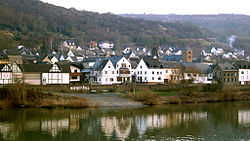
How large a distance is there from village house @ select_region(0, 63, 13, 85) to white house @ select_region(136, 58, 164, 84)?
28.7 meters

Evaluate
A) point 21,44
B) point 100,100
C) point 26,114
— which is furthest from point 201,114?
point 21,44

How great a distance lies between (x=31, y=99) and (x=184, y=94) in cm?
2534

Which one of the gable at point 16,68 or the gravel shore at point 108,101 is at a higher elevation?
the gable at point 16,68

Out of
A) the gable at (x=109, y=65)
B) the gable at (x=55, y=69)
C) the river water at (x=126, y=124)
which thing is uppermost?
the gable at (x=109, y=65)

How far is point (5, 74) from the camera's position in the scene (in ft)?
176

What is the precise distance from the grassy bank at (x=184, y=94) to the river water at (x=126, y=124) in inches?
196

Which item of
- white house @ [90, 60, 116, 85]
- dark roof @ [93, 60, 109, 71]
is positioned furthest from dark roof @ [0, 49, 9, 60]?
dark roof @ [93, 60, 109, 71]

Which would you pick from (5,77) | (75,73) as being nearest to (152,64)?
(75,73)

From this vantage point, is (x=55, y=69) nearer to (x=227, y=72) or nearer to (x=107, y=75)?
(x=107, y=75)

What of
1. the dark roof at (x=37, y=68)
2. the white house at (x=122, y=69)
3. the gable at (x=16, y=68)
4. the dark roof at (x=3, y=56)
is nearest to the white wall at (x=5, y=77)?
the gable at (x=16, y=68)

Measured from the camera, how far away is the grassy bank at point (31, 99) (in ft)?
137

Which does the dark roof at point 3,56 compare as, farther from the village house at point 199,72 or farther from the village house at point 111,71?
the village house at point 199,72

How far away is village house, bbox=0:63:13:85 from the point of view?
53344 mm

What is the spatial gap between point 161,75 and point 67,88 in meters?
25.8
